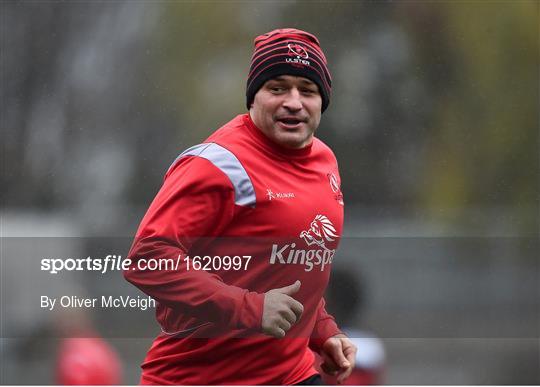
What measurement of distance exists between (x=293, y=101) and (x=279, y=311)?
0.44m

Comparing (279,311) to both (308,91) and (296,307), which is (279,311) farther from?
(308,91)


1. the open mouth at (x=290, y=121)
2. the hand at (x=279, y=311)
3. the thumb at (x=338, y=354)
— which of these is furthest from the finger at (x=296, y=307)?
the open mouth at (x=290, y=121)

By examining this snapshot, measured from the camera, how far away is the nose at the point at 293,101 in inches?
67.5

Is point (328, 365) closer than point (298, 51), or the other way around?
point (298, 51)

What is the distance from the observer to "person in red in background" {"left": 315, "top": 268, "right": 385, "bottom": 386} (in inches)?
76.7

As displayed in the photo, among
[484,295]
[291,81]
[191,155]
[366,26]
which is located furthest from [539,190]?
[191,155]

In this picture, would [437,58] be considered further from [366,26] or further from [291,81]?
[291,81]

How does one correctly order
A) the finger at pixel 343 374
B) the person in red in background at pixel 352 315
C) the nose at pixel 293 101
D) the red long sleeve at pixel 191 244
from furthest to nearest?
the person in red in background at pixel 352 315, the finger at pixel 343 374, the nose at pixel 293 101, the red long sleeve at pixel 191 244

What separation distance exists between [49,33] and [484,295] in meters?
1.23

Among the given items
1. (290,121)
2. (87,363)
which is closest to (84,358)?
(87,363)

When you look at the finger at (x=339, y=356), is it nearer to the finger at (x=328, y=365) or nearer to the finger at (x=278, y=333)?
the finger at (x=328, y=365)

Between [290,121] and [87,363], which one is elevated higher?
[290,121]

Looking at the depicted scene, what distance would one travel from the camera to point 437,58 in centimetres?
199

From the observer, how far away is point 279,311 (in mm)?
1635
